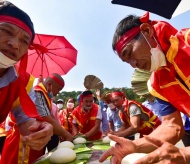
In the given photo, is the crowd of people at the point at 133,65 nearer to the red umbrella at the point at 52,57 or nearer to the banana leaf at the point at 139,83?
the red umbrella at the point at 52,57

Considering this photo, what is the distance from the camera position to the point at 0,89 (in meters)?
1.83

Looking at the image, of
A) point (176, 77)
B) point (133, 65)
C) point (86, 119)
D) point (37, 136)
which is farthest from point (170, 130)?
point (86, 119)

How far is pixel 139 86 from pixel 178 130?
3.90 metres

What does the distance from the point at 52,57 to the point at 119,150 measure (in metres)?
2.57

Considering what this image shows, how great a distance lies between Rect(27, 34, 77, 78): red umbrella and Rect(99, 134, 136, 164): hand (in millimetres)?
2287

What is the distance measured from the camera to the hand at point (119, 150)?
4.42 ft

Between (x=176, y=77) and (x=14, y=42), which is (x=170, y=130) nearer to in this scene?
(x=176, y=77)

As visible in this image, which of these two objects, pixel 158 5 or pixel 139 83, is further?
pixel 139 83

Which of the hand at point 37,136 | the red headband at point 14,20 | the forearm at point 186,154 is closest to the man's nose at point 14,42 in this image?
the red headband at point 14,20

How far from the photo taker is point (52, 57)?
3.69 meters

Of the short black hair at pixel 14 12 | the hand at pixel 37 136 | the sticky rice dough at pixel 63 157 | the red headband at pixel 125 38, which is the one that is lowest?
the sticky rice dough at pixel 63 157

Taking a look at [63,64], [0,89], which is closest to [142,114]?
[63,64]

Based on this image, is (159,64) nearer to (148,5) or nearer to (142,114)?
(148,5)

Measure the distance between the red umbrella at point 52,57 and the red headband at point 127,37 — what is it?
5.52 feet
